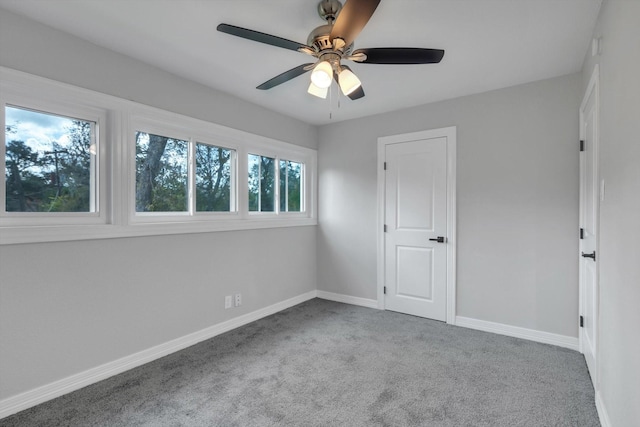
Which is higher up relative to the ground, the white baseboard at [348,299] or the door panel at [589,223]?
the door panel at [589,223]

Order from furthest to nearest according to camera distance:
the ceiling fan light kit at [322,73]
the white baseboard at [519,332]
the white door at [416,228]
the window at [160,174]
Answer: the white door at [416,228] < the white baseboard at [519,332] < the window at [160,174] < the ceiling fan light kit at [322,73]

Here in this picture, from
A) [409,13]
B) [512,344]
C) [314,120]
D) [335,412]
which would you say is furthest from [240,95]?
[512,344]

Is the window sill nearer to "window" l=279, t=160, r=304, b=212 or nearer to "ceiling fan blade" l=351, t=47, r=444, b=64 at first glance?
"window" l=279, t=160, r=304, b=212

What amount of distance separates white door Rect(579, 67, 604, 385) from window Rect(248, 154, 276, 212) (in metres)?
3.00

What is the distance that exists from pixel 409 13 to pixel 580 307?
276 cm

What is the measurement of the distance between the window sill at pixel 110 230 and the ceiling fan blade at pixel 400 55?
6.59ft

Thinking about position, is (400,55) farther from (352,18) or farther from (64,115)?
(64,115)

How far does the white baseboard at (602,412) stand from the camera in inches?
67.6

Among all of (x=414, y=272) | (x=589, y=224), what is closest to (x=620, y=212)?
(x=589, y=224)

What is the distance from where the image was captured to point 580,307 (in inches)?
106

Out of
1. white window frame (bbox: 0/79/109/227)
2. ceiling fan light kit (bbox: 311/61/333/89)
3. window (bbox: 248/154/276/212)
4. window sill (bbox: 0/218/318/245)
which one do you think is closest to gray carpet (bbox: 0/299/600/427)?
window sill (bbox: 0/218/318/245)

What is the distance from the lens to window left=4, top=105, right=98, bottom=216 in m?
1.99

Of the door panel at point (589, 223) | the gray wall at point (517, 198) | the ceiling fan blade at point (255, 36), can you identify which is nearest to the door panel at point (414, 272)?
the gray wall at point (517, 198)

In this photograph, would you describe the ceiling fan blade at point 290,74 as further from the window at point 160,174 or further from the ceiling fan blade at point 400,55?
the window at point 160,174
